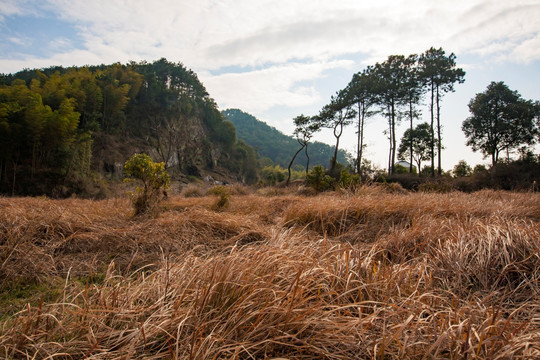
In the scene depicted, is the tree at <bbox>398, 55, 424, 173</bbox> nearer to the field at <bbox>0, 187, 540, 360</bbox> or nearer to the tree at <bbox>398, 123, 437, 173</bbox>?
the tree at <bbox>398, 123, 437, 173</bbox>

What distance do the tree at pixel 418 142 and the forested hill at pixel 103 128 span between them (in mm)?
26245

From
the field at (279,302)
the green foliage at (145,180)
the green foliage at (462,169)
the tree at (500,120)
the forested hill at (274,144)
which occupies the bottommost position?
the field at (279,302)

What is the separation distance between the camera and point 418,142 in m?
24.8

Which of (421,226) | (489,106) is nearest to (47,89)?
(421,226)

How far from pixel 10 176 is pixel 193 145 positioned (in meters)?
29.3

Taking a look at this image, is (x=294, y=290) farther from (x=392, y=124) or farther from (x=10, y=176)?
(x=392, y=124)

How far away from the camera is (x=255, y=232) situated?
3.48 meters

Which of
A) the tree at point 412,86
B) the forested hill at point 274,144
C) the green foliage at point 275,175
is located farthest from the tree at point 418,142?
the forested hill at point 274,144

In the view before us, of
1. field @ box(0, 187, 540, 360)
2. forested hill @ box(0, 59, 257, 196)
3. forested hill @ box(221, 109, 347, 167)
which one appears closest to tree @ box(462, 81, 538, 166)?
field @ box(0, 187, 540, 360)

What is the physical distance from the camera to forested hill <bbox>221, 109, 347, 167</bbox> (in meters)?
82.0

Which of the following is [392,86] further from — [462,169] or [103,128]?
[103,128]

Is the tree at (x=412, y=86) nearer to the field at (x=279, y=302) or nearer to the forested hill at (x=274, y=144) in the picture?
the field at (x=279, y=302)

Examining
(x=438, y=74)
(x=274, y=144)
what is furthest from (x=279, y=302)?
(x=274, y=144)

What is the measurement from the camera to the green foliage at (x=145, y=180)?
504 centimetres
